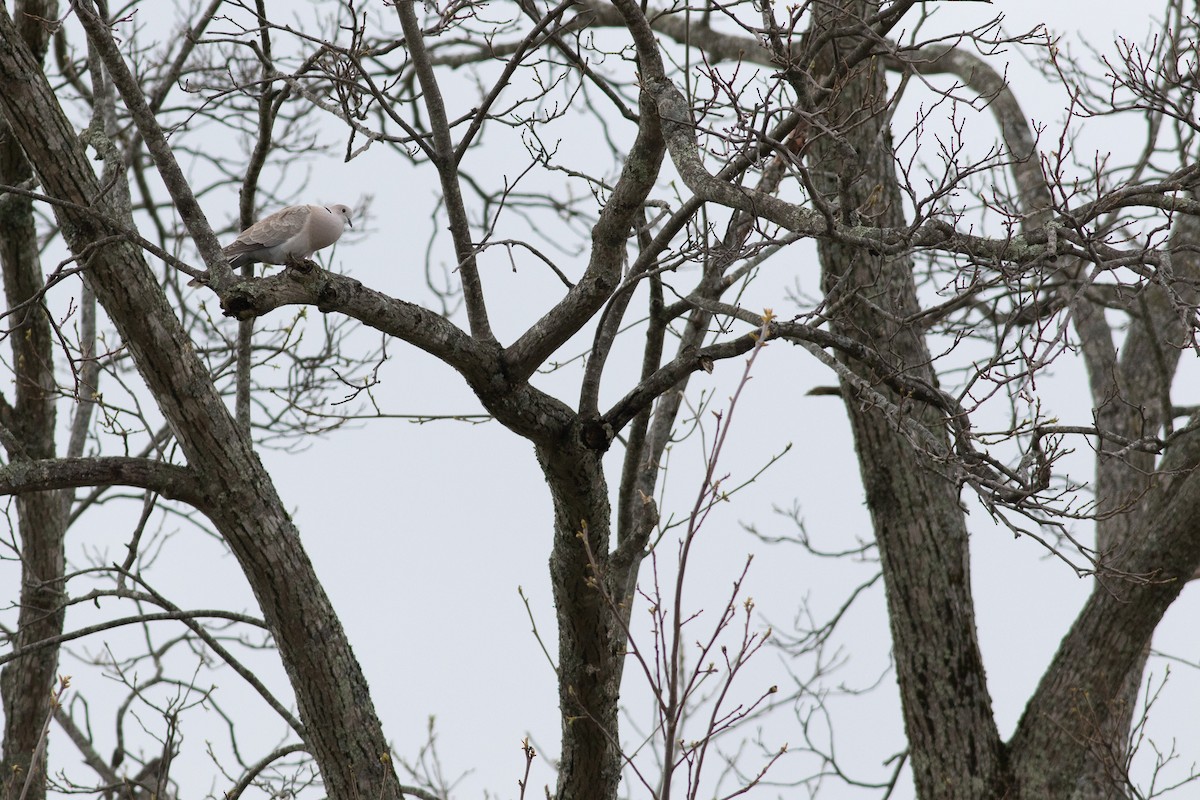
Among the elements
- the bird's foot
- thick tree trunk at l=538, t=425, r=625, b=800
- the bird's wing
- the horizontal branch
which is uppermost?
the bird's wing

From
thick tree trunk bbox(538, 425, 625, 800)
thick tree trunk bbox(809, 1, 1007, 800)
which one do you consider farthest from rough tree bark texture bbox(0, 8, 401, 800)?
thick tree trunk bbox(809, 1, 1007, 800)

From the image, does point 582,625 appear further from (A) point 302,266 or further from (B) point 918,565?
(B) point 918,565

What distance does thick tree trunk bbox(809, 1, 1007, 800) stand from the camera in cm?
452

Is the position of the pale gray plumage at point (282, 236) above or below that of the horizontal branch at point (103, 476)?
above

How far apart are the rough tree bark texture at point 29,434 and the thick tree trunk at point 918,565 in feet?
11.7

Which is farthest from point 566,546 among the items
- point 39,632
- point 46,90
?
point 39,632

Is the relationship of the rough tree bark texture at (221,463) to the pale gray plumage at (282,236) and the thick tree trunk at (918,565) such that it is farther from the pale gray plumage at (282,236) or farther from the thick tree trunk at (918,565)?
the thick tree trunk at (918,565)

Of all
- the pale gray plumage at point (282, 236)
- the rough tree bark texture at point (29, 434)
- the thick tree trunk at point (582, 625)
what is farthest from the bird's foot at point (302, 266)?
the rough tree bark texture at point (29, 434)

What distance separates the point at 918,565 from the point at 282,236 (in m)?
2.95

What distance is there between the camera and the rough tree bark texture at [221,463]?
3.33 m

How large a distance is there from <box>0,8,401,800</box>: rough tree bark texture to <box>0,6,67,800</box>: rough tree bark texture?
1742 millimetres

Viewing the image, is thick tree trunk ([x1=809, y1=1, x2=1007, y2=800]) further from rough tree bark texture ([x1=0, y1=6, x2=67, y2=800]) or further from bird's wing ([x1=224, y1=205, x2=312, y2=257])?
rough tree bark texture ([x1=0, y1=6, x2=67, y2=800])

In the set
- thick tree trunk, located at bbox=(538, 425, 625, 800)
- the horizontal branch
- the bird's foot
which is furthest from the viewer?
thick tree trunk, located at bbox=(538, 425, 625, 800)

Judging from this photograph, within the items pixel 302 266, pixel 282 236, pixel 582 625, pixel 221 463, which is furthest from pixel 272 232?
pixel 582 625
